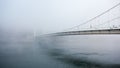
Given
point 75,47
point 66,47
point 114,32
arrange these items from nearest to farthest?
Answer: point 114,32 < point 75,47 < point 66,47

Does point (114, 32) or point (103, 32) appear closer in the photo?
point (114, 32)

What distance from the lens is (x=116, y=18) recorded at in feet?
20.0

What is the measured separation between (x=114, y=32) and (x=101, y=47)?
3.59 meters

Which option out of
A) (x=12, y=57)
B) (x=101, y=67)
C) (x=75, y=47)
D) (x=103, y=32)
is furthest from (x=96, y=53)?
(x=12, y=57)

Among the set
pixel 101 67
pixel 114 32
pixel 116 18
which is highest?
pixel 116 18

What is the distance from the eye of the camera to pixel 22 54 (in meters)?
7.52

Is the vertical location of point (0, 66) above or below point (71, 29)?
below

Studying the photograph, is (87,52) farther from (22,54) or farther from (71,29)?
(22,54)

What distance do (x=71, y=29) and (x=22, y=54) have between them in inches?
92.8

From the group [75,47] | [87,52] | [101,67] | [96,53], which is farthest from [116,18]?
[75,47]

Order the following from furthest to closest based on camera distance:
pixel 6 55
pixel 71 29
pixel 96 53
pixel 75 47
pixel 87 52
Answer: pixel 75 47, pixel 87 52, pixel 96 53, pixel 71 29, pixel 6 55

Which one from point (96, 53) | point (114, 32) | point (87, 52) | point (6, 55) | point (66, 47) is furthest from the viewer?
point (66, 47)

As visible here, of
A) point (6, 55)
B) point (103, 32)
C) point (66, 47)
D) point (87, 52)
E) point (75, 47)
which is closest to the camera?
point (103, 32)

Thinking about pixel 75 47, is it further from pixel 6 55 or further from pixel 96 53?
pixel 6 55
